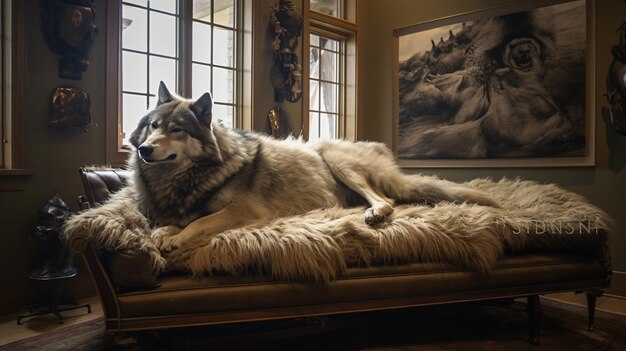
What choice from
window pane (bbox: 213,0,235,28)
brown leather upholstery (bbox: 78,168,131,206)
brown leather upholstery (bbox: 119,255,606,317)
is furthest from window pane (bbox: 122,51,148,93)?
brown leather upholstery (bbox: 119,255,606,317)

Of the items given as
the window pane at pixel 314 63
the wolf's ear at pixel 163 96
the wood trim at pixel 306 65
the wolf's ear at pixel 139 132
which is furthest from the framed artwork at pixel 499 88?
the wolf's ear at pixel 139 132

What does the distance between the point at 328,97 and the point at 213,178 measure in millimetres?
3262

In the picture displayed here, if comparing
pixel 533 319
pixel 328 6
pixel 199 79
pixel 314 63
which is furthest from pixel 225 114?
pixel 533 319

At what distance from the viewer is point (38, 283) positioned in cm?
263

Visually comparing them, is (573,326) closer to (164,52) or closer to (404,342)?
(404,342)

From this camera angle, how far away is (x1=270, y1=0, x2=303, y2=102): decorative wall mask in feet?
13.8

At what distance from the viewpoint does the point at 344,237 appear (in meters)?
1.93

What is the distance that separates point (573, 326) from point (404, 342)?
1037 mm

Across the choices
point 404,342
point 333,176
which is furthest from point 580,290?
point 333,176

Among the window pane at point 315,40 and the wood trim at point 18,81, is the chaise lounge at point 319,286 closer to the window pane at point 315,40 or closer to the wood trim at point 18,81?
the wood trim at point 18,81

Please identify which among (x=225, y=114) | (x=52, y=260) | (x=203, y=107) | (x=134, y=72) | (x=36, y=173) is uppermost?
(x=134, y=72)

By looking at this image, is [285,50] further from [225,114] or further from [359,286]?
[359,286]

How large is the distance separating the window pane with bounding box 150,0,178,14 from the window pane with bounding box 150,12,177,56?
1.9 inches

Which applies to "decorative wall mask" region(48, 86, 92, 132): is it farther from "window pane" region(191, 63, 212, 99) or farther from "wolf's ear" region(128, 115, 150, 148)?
"wolf's ear" region(128, 115, 150, 148)
